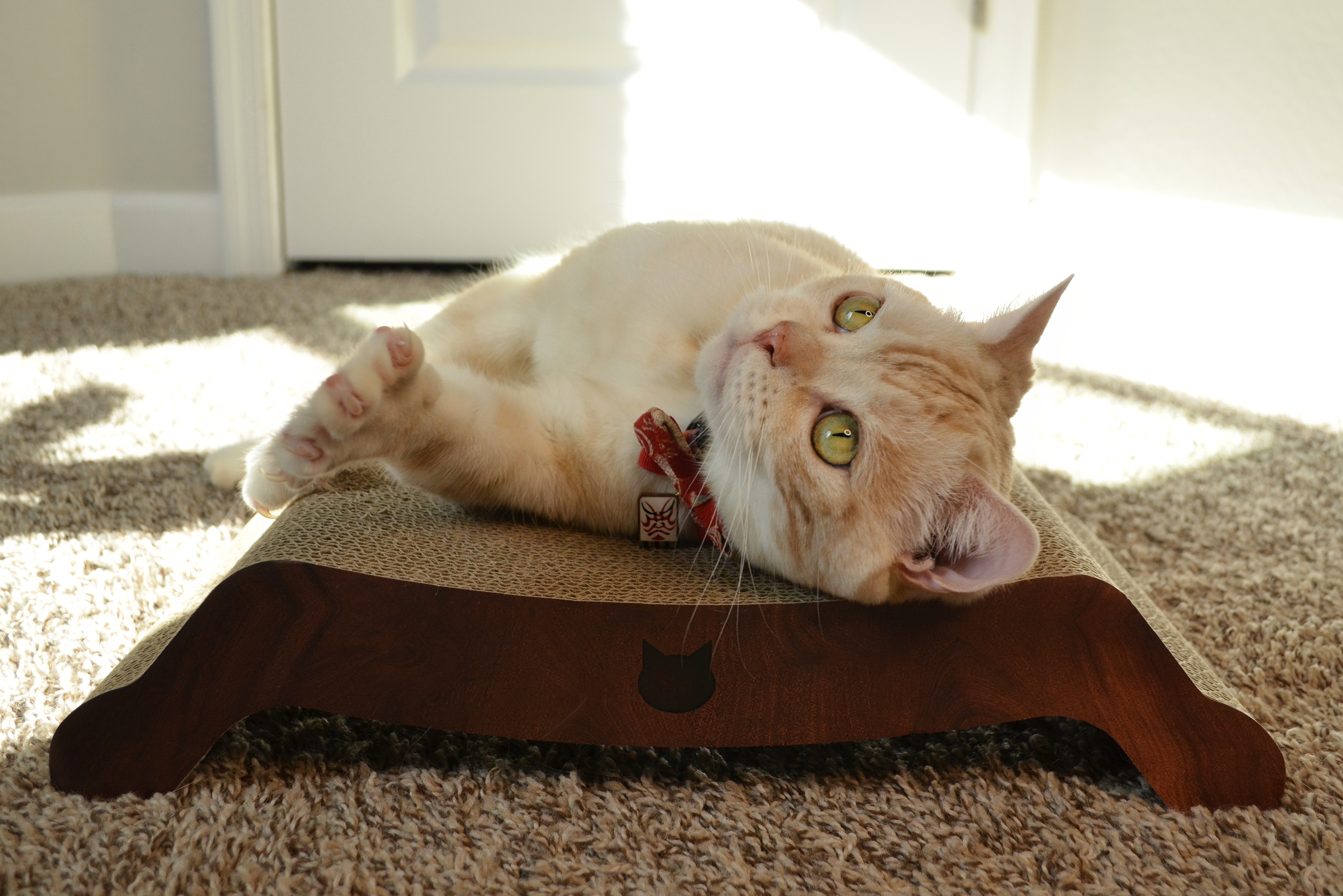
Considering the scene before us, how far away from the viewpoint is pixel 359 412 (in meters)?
0.86

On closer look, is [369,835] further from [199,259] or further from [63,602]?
[199,259]

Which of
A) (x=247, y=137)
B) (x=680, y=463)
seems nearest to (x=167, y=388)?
(x=247, y=137)

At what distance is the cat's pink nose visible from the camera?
0.92m

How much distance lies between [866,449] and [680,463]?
0.20 m

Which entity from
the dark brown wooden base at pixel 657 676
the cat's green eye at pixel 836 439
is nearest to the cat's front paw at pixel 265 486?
the dark brown wooden base at pixel 657 676

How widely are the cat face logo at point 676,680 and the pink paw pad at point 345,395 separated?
12.5 inches

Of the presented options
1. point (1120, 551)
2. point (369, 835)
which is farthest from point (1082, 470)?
point (369, 835)

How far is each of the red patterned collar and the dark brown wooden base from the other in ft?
0.45

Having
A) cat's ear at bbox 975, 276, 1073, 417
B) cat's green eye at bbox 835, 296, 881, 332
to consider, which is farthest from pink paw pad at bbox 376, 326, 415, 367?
cat's ear at bbox 975, 276, 1073, 417

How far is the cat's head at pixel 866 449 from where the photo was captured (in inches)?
34.5

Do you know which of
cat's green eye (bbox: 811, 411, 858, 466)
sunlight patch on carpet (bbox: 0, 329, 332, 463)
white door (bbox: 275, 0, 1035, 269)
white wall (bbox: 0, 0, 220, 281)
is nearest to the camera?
cat's green eye (bbox: 811, 411, 858, 466)

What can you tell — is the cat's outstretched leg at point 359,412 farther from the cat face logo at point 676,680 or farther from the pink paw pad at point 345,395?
the cat face logo at point 676,680

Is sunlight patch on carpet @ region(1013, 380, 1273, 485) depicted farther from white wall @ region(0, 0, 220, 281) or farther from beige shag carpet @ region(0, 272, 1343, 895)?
white wall @ region(0, 0, 220, 281)

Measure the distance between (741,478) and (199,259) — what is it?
2.35 meters
